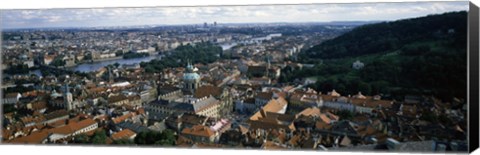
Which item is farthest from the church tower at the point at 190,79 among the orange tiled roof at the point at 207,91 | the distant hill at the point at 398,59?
the distant hill at the point at 398,59

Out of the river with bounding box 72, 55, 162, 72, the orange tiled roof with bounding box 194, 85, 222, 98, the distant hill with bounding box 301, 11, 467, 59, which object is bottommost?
the orange tiled roof with bounding box 194, 85, 222, 98

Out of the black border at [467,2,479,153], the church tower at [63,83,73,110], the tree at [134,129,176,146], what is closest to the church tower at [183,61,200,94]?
the church tower at [63,83,73,110]

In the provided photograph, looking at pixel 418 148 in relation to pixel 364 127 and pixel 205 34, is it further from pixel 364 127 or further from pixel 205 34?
pixel 205 34

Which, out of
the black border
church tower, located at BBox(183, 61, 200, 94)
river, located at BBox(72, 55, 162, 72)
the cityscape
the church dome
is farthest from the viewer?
church tower, located at BBox(183, 61, 200, 94)

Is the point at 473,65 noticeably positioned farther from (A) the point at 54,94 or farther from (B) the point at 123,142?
(A) the point at 54,94

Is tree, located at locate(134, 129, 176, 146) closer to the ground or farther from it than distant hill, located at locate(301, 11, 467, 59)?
closer to the ground

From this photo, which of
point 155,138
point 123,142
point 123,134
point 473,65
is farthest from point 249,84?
point 473,65

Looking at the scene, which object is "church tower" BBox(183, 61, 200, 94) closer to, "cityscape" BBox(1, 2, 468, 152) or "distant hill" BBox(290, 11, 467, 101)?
"cityscape" BBox(1, 2, 468, 152)
